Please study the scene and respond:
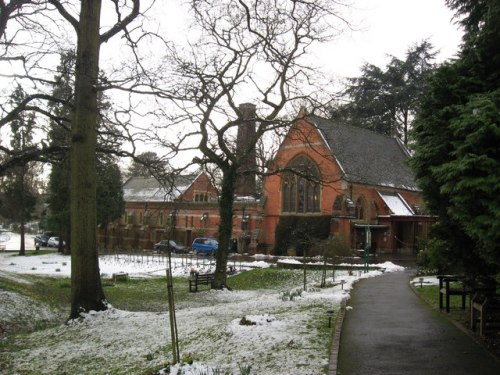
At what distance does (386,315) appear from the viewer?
11.8m

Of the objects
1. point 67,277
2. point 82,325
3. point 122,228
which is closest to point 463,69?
point 82,325

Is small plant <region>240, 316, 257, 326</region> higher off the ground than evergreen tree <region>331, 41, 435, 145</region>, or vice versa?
evergreen tree <region>331, 41, 435, 145</region>

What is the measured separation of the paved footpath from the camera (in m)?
7.41

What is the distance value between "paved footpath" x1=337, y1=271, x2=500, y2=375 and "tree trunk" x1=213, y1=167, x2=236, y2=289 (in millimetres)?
8439

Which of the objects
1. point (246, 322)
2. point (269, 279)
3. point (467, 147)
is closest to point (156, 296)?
point (269, 279)

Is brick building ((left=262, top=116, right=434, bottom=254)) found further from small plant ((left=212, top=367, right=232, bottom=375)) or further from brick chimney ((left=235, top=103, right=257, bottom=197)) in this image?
small plant ((left=212, top=367, right=232, bottom=375))

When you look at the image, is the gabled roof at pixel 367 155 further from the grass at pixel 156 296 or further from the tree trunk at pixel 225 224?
the tree trunk at pixel 225 224

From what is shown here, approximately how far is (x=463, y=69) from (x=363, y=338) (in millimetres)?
4961

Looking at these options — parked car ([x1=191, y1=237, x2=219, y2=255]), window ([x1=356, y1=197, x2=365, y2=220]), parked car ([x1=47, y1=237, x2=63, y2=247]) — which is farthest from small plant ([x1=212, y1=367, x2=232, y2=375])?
parked car ([x1=47, y1=237, x2=63, y2=247])

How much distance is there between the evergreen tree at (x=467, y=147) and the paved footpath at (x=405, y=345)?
1.41 meters

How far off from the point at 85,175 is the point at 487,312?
9.53 meters

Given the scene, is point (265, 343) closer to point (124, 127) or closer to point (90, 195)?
point (90, 195)

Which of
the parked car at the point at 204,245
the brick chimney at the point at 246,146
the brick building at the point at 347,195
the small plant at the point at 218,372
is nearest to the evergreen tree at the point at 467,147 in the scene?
the small plant at the point at 218,372

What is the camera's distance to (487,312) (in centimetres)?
942
